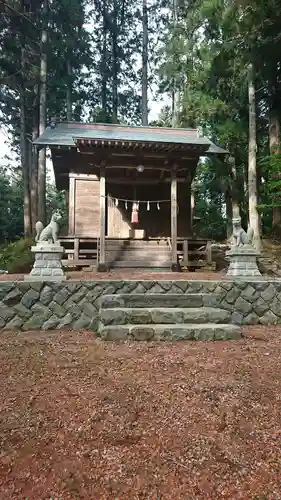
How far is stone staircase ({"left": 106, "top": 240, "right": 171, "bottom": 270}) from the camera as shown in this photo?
32.1 feet

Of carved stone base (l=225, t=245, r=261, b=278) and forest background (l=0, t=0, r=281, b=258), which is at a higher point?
forest background (l=0, t=0, r=281, b=258)

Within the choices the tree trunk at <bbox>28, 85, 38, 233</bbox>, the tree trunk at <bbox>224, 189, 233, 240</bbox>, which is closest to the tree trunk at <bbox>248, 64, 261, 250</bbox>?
the tree trunk at <bbox>224, 189, 233, 240</bbox>

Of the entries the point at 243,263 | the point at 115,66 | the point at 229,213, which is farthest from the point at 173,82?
the point at 243,263

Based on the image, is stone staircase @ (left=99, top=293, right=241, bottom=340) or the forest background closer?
stone staircase @ (left=99, top=293, right=241, bottom=340)

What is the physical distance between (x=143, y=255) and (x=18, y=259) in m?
4.89

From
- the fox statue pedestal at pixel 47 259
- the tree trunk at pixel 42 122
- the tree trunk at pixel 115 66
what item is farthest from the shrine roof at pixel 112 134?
the tree trunk at pixel 115 66

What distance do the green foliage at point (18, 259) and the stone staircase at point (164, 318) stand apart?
6.99 metres

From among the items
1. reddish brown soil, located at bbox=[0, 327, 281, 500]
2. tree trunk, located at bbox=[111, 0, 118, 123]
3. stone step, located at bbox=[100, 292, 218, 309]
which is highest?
tree trunk, located at bbox=[111, 0, 118, 123]

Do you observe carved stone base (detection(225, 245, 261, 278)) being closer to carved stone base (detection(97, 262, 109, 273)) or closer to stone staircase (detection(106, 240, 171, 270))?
stone staircase (detection(106, 240, 171, 270))

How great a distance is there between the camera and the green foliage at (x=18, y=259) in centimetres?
1095

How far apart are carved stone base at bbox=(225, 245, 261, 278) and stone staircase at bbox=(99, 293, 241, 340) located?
121cm

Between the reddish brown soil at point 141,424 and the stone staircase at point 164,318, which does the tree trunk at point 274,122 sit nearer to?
the stone staircase at point 164,318

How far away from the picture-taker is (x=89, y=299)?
5230mm

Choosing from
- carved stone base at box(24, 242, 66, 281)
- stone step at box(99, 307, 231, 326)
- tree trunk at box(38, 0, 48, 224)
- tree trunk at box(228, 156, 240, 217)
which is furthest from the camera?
tree trunk at box(228, 156, 240, 217)
